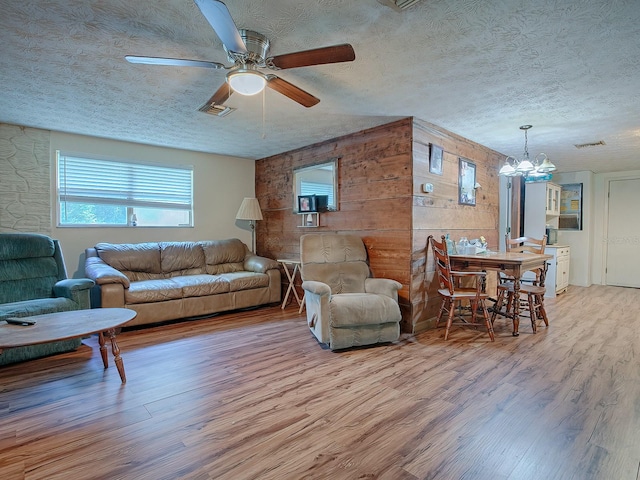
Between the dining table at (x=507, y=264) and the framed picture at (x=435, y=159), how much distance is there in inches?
39.1

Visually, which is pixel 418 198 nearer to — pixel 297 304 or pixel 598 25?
pixel 598 25

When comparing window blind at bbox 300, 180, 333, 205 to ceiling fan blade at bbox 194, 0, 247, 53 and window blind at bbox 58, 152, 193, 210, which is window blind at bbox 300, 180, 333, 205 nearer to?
window blind at bbox 58, 152, 193, 210

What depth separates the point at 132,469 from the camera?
1.55 metres

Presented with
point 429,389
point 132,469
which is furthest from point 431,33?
point 132,469

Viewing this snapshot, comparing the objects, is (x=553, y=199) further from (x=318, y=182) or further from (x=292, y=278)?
(x=292, y=278)

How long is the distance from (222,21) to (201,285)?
322 centimetres

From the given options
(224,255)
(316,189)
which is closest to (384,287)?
(316,189)

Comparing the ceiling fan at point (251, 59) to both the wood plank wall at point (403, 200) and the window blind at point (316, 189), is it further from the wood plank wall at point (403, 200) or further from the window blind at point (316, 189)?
the window blind at point (316, 189)

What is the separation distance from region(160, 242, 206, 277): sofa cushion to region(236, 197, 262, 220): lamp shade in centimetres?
80

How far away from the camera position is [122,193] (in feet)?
14.9

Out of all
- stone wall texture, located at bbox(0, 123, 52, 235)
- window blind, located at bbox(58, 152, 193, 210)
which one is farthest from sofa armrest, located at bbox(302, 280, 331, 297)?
stone wall texture, located at bbox(0, 123, 52, 235)

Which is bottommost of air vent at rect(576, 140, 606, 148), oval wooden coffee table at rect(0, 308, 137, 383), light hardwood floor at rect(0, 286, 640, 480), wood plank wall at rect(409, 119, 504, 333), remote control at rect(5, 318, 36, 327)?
light hardwood floor at rect(0, 286, 640, 480)

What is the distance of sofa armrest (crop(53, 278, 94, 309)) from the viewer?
3.12m

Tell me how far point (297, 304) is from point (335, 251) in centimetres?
150
